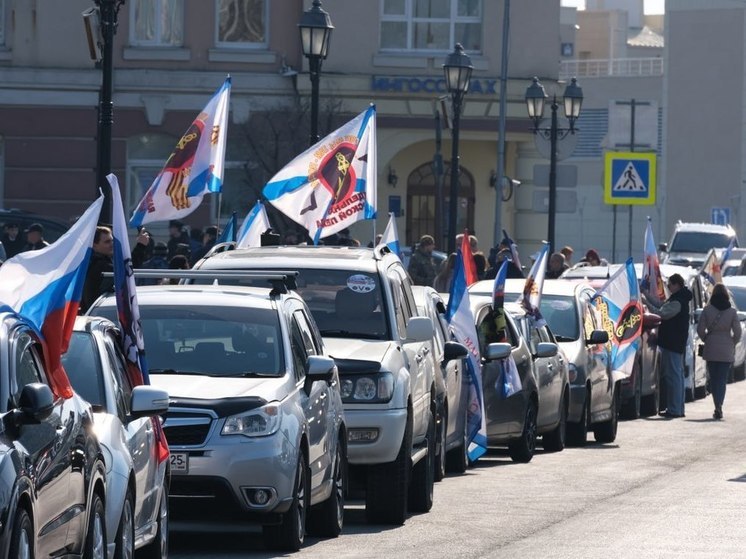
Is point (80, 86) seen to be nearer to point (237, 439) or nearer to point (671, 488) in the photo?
point (671, 488)

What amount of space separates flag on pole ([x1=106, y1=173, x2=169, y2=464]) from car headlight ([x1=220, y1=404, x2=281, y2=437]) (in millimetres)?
415

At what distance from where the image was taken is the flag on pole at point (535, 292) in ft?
66.7

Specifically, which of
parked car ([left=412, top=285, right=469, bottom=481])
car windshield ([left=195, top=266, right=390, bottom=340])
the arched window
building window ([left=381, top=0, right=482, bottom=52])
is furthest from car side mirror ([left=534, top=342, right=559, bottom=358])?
the arched window

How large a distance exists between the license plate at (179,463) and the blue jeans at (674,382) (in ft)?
51.4

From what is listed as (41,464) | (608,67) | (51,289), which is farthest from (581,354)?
(608,67)

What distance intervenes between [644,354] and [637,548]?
45.9 ft

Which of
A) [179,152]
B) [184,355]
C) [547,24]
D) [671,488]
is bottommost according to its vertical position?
[671,488]

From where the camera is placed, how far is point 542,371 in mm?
19719

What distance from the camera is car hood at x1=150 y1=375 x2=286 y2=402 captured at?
1133 centimetres

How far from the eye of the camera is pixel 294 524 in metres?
11.5

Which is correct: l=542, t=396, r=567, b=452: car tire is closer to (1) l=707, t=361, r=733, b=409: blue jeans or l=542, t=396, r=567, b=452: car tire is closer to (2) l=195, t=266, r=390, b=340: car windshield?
(1) l=707, t=361, r=733, b=409: blue jeans

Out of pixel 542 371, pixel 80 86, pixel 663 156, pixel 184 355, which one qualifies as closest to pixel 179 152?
pixel 542 371

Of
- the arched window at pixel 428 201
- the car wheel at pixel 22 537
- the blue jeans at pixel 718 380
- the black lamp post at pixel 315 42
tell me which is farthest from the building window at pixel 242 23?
the car wheel at pixel 22 537

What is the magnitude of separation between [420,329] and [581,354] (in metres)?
8.06
